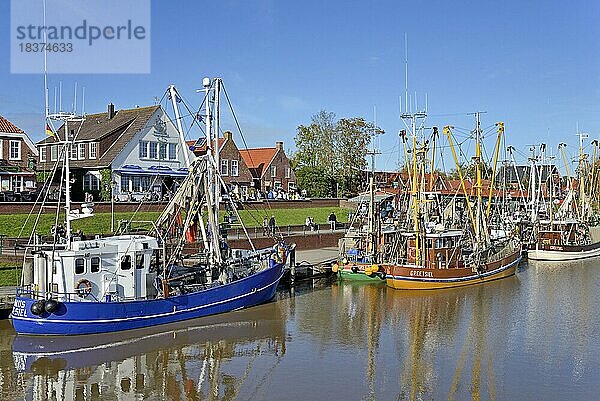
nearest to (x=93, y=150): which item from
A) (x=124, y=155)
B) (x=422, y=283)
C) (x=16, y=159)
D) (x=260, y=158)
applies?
(x=124, y=155)

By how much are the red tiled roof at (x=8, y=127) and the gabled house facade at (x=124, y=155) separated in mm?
2436

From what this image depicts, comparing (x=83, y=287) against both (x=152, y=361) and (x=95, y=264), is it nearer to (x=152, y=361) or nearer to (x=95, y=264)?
(x=95, y=264)

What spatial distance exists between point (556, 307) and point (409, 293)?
6837 mm

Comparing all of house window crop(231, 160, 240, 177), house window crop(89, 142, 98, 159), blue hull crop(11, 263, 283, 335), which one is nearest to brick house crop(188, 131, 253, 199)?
house window crop(231, 160, 240, 177)

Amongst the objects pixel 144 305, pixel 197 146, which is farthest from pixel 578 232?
pixel 144 305

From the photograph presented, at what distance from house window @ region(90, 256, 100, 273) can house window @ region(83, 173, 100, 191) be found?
3153cm

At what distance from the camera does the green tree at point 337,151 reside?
7588 centimetres

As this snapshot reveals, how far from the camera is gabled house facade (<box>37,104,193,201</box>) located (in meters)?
55.1

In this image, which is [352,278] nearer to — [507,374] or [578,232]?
[507,374]

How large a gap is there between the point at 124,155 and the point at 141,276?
103 feet

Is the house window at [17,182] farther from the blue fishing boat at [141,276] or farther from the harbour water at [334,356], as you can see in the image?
the harbour water at [334,356]

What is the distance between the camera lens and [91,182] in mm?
55438

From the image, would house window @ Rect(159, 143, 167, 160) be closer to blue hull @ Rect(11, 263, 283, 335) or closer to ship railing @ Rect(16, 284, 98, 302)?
blue hull @ Rect(11, 263, 283, 335)

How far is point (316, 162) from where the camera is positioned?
253ft
